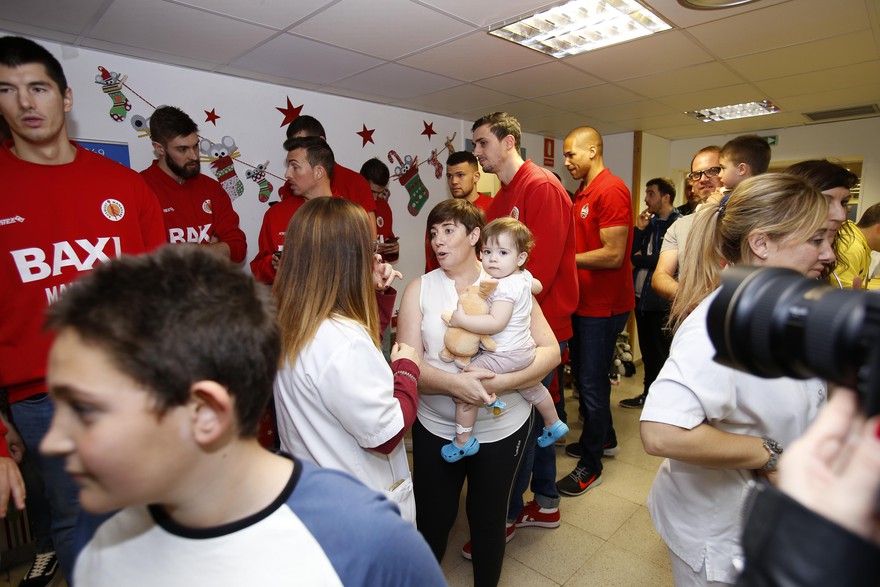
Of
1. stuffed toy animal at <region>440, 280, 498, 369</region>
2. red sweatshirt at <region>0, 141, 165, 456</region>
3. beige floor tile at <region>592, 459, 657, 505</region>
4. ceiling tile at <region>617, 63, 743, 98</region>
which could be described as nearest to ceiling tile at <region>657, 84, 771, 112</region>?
ceiling tile at <region>617, 63, 743, 98</region>

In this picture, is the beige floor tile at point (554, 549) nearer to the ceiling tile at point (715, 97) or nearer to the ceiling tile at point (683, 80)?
the ceiling tile at point (683, 80)

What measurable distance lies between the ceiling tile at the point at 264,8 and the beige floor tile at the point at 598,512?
9.72ft

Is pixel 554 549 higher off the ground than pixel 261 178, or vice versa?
pixel 261 178

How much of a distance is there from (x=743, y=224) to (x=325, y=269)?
1108mm

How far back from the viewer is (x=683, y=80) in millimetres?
3627

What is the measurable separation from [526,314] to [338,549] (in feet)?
3.98

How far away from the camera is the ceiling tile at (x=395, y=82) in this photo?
331 cm

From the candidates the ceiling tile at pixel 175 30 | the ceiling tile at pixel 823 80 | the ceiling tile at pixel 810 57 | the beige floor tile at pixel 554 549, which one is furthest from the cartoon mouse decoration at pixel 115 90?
the ceiling tile at pixel 823 80

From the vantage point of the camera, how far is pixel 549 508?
245 centimetres

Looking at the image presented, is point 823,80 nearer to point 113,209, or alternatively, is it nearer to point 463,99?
point 463,99

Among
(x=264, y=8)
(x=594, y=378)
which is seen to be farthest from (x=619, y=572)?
(x=264, y=8)

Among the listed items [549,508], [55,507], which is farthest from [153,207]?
[549,508]

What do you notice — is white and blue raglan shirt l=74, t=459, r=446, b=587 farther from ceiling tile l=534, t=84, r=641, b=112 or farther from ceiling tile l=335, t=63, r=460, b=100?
ceiling tile l=534, t=84, r=641, b=112

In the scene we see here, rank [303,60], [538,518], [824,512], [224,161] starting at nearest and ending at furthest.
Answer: [824,512] → [538,518] → [303,60] → [224,161]
